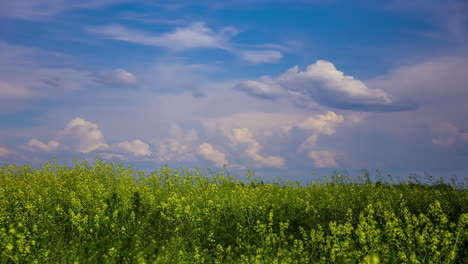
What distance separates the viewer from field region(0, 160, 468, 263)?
25.8 ft

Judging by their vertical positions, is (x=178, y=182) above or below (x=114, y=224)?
above

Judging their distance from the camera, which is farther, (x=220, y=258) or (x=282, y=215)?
(x=282, y=215)

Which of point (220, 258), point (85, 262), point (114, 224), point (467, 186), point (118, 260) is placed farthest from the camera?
point (467, 186)

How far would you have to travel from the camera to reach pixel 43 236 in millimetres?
9523

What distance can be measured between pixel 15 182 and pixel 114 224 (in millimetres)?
6565

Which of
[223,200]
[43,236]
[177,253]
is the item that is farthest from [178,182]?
[177,253]

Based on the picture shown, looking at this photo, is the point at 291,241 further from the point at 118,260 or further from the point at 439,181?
the point at 439,181

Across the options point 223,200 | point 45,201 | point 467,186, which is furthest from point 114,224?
point 467,186

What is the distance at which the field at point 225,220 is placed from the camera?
25.8 feet

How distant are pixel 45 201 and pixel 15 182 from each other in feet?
9.16

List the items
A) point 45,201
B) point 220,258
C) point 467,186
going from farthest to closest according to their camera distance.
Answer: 1. point 467,186
2. point 45,201
3. point 220,258

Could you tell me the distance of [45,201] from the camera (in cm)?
1190

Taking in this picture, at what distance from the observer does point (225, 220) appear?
34.3 feet

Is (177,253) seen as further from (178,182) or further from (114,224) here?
(178,182)
